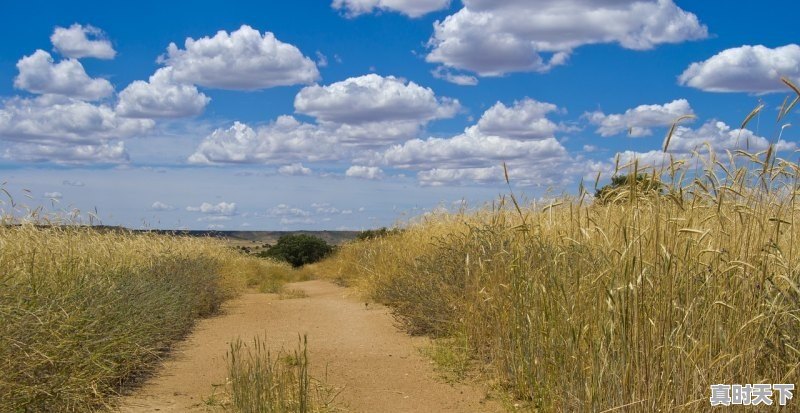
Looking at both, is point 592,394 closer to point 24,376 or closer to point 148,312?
point 24,376

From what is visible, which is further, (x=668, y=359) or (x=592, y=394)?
(x=592, y=394)

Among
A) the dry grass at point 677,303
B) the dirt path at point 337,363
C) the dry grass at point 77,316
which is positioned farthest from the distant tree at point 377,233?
the dry grass at point 677,303

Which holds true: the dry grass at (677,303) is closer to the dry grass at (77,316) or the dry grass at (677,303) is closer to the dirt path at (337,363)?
the dirt path at (337,363)

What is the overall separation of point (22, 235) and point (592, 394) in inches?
288

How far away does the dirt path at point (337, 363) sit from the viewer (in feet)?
23.1

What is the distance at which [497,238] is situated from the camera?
30.7 feet

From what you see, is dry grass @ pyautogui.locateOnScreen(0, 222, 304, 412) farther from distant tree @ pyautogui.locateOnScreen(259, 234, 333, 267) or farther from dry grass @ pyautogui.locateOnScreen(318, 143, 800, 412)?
distant tree @ pyautogui.locateOnScreen(259, 234, 333, 267)

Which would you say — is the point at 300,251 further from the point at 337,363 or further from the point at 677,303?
the point at 677,303

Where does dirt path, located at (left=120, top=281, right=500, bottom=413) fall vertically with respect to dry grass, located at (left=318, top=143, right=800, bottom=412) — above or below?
below

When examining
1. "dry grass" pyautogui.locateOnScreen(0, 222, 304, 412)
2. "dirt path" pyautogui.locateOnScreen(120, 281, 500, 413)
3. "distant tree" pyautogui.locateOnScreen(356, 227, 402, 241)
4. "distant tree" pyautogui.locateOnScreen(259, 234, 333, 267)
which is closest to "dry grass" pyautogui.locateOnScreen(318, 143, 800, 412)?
"dirt path" pyautogui.locateOnScreen(120, 281, 500, 413)

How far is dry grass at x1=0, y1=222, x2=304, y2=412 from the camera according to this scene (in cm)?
589

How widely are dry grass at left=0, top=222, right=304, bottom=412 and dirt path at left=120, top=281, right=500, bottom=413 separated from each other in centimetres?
39

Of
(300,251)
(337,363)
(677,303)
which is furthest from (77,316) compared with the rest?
(300,251)

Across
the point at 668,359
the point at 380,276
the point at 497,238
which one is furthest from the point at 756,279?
the point at 380,276
